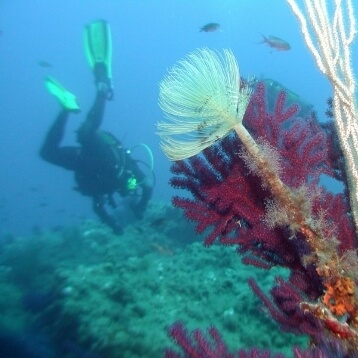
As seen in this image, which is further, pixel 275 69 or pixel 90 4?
pixel 275 69

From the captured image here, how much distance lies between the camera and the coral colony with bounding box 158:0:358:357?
2.81 meters

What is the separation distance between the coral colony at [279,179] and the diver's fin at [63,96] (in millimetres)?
10273

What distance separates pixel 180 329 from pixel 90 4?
156 m

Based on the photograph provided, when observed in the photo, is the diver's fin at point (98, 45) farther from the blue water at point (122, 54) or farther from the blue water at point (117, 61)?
the blue water at point (122, 54)

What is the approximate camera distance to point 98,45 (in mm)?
15648

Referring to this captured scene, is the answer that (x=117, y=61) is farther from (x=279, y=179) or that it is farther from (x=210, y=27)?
(x=279, y=179)

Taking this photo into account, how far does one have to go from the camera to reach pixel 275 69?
156 m

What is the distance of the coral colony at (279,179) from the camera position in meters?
2.81

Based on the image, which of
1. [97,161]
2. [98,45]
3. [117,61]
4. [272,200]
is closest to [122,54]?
[117,61]

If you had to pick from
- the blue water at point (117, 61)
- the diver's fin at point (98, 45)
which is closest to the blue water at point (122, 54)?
the blue water at point (117, 61)

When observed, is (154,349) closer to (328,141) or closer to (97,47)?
(328,141)

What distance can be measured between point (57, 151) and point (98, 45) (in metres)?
5.80

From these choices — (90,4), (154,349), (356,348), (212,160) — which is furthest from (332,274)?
(90,4)

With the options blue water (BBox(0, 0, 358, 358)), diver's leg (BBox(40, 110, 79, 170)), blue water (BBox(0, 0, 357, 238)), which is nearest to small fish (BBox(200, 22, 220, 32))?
diver's leg (BBox(40, 110, 79, 170))
